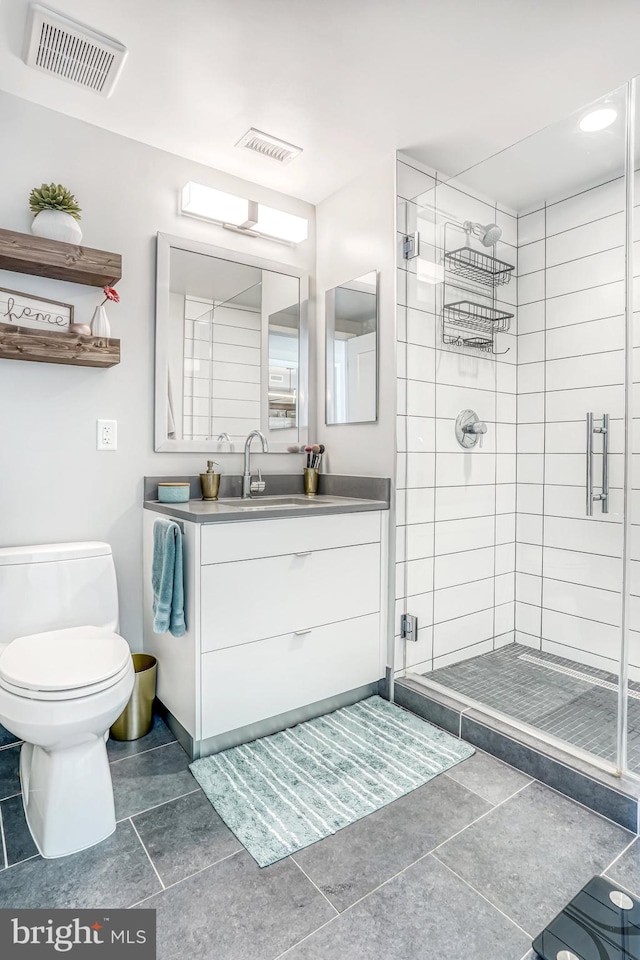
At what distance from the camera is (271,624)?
193 cm

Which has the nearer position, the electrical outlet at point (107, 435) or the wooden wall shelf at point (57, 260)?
the wooden wall shelf at point (57, 260)

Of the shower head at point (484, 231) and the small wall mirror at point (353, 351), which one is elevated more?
the shower head at point (484, 231)

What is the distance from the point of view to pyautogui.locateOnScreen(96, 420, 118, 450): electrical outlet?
6.88ft

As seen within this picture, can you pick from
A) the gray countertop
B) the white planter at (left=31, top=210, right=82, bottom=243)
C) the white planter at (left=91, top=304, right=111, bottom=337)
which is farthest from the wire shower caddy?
the white planter at (left=31, top=210, right=82, bottom=243)

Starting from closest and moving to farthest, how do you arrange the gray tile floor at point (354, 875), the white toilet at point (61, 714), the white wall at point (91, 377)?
the gray tile floor at point (354, 875), the white toilet at point (61, 714), the white wall at point (91, 377)

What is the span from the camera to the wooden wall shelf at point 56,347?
1807 mm

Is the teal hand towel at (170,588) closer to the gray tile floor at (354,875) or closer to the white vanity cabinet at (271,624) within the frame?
the white vanity cabinet at (271,624)

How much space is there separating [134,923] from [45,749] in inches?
19.1

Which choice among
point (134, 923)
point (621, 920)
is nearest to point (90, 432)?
point (134, 923)

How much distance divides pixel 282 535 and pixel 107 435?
832mm

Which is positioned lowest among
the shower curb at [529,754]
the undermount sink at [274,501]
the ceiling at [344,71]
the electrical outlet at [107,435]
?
the shower curb at [529,754]

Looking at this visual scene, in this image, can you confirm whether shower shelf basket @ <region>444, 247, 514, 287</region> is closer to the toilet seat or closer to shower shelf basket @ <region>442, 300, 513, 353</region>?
shower shelf basket @ <region>442, 300, 513, 353</region>

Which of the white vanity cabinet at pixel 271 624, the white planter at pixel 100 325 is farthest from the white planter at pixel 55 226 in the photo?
the white vanity cabinet at pixel 271 624

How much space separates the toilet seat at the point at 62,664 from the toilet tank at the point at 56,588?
0.29 feet
